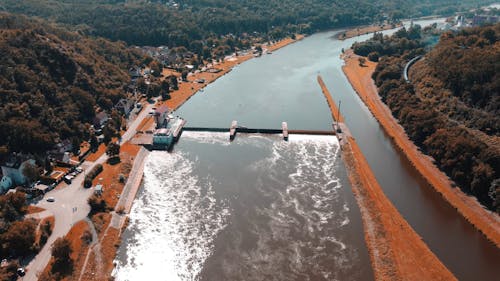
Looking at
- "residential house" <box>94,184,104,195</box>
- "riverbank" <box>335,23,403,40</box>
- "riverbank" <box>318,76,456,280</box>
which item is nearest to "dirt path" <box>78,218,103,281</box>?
"residential house" <box>94,184,104,195</box>

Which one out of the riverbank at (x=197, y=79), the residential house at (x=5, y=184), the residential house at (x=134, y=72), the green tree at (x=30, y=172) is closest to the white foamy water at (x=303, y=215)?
the green tree at (x=30, y=172)

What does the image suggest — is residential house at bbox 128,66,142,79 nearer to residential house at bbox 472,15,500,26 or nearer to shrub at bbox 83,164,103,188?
shrub at bbox 83,164,103,188

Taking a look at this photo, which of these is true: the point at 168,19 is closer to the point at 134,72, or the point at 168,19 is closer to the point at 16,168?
the point at 134,72

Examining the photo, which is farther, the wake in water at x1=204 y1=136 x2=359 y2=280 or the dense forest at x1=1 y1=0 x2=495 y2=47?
the dense forest at x1=1 y1=0 x2=495 y2=47

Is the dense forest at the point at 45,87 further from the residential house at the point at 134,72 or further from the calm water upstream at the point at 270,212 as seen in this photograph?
the calm water upstream at the point at 270,212

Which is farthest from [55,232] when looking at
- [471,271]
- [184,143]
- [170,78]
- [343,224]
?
[170,78]

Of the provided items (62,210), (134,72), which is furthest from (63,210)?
(134,72)
